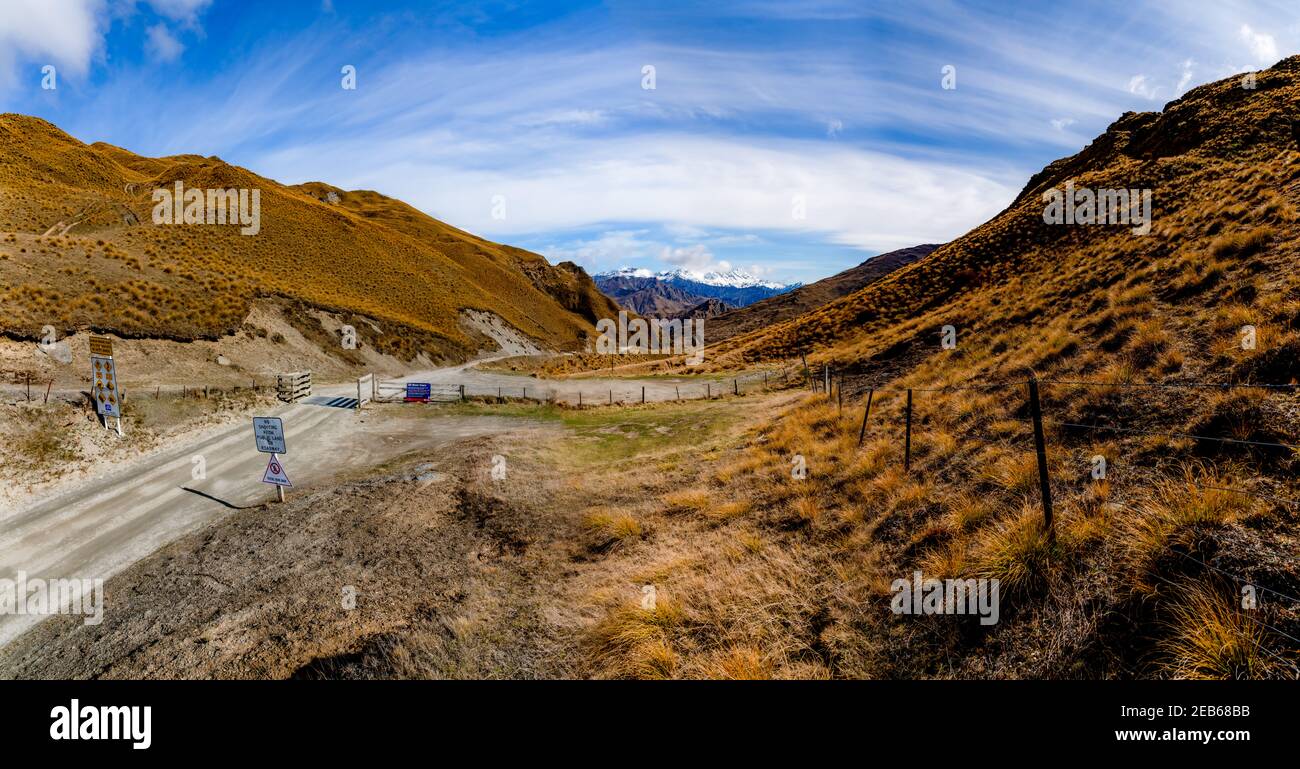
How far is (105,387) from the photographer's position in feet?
52.2

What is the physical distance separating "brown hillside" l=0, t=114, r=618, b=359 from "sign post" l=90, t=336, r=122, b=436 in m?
8.53

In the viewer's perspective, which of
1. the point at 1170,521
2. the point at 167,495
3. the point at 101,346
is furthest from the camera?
the point at 101,346

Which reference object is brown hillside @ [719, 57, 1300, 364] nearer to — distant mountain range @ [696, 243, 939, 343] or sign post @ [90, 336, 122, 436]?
sign post @ [90, 336, 122, 436]

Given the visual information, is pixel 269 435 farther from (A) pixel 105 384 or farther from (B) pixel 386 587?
(A) pixel 105 384

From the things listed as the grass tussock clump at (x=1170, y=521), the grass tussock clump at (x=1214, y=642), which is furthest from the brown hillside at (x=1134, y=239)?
the grass tussock clump at (x=1214, y=642)

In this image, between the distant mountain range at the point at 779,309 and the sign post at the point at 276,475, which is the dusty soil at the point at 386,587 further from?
the distant mountain range at the point at 779,309

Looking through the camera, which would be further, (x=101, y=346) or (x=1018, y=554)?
(x=101, y=346)

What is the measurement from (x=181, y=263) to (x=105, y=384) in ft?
107

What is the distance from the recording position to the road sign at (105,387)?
15750 mm

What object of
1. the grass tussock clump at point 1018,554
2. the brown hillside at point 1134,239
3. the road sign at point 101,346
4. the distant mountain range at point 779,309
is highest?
the distant mountain range at point 779,309

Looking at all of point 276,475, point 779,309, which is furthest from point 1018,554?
point 779,309
